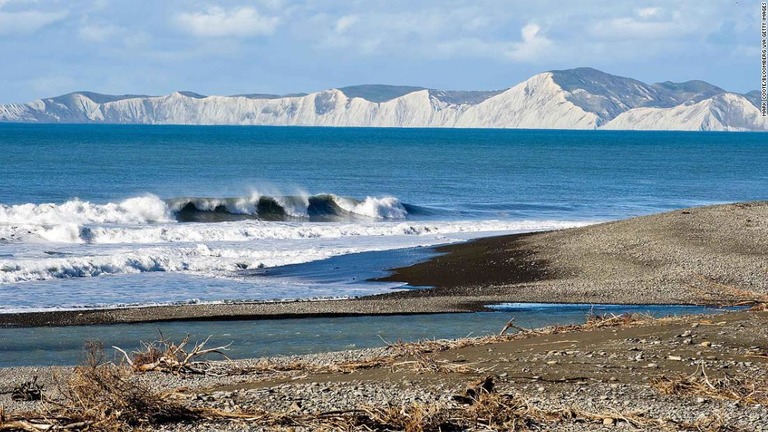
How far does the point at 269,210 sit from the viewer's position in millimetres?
44719

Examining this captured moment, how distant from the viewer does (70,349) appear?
14.0 m

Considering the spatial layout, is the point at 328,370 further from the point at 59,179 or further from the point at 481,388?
the point at 59,179

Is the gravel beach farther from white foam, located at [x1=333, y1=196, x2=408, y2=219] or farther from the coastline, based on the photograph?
white foam, located at [x1=333, y1=196, x2=408, y2=219]

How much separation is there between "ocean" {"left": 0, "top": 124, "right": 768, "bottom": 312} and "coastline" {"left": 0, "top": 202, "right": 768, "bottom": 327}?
1.23 m

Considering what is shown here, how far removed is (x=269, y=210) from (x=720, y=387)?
37.2m

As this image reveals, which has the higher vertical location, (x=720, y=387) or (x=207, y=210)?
(x=720, y=387)

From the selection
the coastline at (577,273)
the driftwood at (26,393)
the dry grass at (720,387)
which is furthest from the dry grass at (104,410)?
the coastline at (577,273)

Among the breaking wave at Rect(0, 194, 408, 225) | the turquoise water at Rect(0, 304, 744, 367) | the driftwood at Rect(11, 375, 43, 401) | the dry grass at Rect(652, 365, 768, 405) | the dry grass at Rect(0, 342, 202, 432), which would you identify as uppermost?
the dry grass at Rect(652, 365, 768, 405)

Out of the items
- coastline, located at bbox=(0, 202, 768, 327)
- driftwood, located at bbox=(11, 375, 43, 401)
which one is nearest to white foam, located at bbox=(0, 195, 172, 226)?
coastline, located at bbox=(0, 202, 768, 327)

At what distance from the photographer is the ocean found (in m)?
21.8

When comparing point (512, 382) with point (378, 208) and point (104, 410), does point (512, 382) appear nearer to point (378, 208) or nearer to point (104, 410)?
point (104, 410)

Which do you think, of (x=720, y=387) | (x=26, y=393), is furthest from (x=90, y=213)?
(x=720, y=387)

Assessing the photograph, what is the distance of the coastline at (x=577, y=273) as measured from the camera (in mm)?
17312

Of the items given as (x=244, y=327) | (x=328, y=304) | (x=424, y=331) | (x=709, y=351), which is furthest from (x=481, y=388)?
(x=328, y=304)
